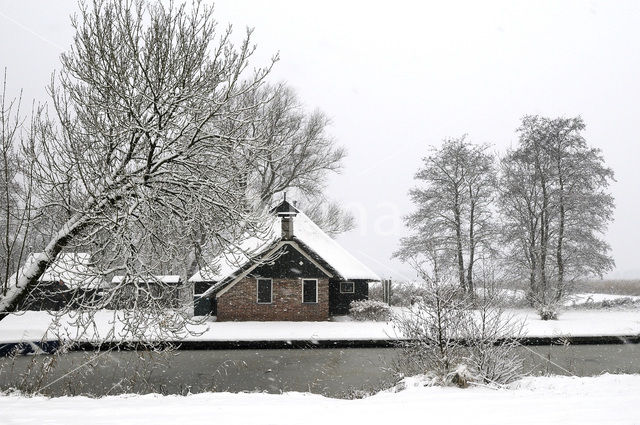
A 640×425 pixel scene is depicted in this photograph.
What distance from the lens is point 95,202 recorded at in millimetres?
9398

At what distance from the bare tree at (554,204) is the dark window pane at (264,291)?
1791 cm

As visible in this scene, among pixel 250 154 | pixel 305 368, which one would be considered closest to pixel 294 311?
pixel 305 368

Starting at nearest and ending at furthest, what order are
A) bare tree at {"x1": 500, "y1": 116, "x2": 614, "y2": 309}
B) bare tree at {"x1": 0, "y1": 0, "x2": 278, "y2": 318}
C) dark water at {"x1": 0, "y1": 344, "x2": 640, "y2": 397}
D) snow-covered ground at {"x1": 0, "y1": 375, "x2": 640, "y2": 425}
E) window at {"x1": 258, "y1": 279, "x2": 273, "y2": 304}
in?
1. snow-covered ground at {"x1": 0, "y1": 375, "x2": 640, "y2": 425}
2. bare tree at {"x1": 0, "y1": 0, "x2": 278, "y2": 318}
3. dark water at {"x1": 0, "y1": 344, "x2": 640, "y2": 397}
4. window at {"x1": 258, "y1": 279, "x2": 273, "y2": 304}
5. bare tree at {"x1": 500, "y1": 116, "x2": 614, "y2": 309}

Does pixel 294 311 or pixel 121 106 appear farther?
pixel 294 311

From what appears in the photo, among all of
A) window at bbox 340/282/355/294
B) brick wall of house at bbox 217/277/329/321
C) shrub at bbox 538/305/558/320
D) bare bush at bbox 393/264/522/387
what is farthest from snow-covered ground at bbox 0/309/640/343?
bare bush at bbox 393/264/522/387

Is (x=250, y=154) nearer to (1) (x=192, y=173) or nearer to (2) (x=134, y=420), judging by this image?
(1) (x=192, y=173)

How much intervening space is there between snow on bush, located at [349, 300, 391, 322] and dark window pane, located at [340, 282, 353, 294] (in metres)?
1.49

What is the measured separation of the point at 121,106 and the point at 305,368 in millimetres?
8900

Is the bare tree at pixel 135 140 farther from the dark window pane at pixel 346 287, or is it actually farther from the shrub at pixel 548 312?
the shrub at pixel 548 312

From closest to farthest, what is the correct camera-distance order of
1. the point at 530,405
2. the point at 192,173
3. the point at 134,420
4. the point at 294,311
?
the point at 134,420 → the point at 530,405 → the point at 192,173 → the point at 294,311

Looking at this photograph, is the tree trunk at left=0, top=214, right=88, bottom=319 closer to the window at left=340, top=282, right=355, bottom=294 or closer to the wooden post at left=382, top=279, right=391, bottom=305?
the window at left=340, top=282, right=355, bottom=294

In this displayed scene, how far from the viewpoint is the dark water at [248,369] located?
38.7 feet

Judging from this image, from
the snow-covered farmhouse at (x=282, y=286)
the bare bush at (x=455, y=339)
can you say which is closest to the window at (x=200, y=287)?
the snow-covered farmhouse at (x=282, y=286)

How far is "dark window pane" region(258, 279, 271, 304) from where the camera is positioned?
26.0m
